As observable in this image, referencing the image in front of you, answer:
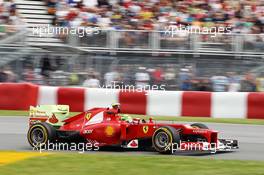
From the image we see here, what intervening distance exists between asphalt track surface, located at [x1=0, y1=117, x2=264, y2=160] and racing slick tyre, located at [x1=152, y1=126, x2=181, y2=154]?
23cm

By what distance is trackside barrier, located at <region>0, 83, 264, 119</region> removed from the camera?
15016 millimetres

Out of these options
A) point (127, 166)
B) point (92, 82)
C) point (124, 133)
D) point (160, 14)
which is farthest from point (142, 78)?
point (127, 166)

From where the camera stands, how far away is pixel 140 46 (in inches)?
687

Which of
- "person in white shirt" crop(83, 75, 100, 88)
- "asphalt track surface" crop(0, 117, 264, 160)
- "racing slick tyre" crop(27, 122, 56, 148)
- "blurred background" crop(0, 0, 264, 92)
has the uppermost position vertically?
"blurred background" crop(0, 0, 264, 92)

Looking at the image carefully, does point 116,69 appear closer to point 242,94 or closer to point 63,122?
point 242,94

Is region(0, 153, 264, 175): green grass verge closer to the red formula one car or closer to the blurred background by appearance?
the red formula one car

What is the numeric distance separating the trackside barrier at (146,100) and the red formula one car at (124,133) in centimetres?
527

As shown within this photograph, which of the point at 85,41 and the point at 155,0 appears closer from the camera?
the point at 85,41

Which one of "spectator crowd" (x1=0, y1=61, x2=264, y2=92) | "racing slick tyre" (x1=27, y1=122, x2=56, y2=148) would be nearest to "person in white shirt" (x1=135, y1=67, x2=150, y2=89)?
"spectator crowd" (x1=0, y1=61, x2=264, y2=92)

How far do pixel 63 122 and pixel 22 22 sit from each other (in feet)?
29.9

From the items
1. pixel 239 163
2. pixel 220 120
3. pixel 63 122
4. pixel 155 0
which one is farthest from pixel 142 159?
pixel 155 0

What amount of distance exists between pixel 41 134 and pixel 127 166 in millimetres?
2563

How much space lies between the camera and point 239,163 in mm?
8312

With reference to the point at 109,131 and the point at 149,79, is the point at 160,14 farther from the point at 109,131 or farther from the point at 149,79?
the point at 109,131
